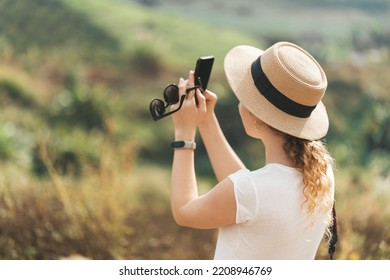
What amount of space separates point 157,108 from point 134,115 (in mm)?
3062

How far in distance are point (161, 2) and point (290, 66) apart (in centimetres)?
392

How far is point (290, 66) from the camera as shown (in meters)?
2.12

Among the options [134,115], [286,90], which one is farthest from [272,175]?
[134,115]

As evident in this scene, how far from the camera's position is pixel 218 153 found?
244 centimetres

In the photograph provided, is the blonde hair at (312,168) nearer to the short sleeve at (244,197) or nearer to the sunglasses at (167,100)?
the short sleeve at (244,197)

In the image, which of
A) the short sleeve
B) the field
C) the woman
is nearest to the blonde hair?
the woman

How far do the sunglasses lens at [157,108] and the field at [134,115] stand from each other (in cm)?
189

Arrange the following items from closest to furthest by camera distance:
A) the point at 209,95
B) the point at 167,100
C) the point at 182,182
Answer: the point at 182,182
the point at 167,100
the point at 209,95

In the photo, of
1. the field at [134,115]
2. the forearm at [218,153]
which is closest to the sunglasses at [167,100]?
the forearm at [218,153]

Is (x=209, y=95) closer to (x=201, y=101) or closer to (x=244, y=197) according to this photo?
(x=201, y=101)

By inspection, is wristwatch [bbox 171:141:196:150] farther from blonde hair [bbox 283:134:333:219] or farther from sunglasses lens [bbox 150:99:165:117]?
blonde hair [bbox 283:134:333:219]

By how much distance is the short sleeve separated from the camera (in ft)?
6.59

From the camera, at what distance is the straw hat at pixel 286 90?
2.12 m

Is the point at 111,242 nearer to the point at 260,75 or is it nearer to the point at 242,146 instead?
the point at 242,146
